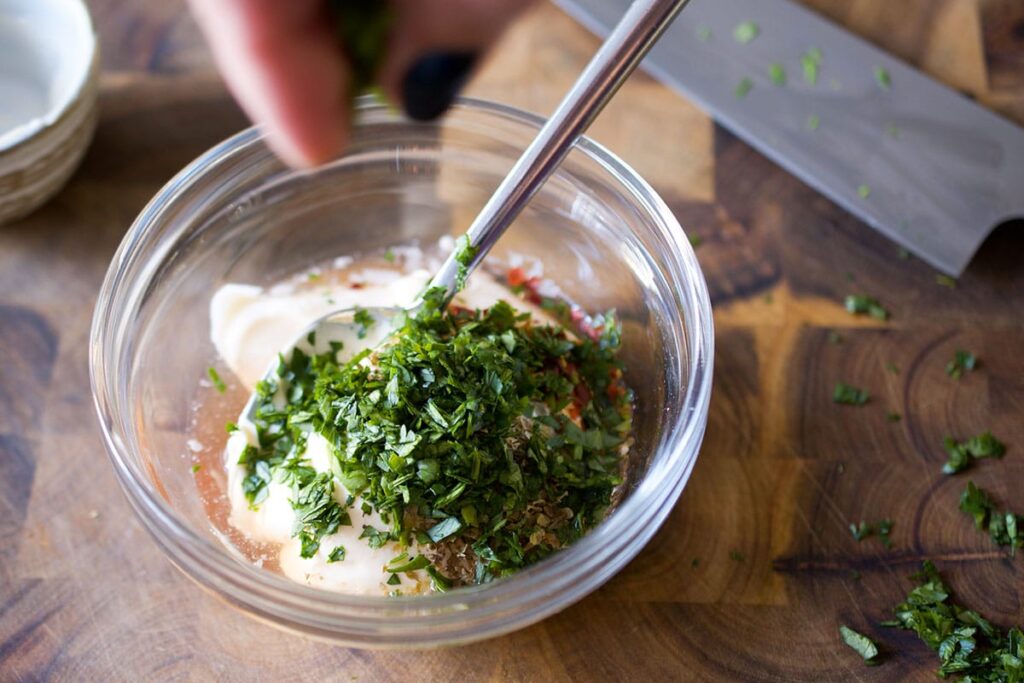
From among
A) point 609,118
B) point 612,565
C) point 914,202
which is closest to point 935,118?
point 914,202

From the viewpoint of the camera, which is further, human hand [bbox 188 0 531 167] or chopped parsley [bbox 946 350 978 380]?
chopped parsley [bbox 946 350 978 380]

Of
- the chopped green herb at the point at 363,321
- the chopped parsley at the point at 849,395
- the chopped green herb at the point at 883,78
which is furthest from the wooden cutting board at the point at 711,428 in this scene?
the chopped green herb at the point at 363,321

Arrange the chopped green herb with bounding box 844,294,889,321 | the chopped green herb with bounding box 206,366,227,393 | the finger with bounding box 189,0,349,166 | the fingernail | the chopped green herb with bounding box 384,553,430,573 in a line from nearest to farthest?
the finger with bounding box 189,0,349,166 → the fingernail → the chopped green herb with bounding box 384,553,430,573 → the chopped green herb with bounding box 206,366,227,393 → the chopped green herb with bounding box 844,294,889,321

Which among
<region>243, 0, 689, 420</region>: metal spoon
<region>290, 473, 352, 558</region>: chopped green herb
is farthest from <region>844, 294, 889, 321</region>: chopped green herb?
<region>290, 473, 352, 558</region>: chopped green herb

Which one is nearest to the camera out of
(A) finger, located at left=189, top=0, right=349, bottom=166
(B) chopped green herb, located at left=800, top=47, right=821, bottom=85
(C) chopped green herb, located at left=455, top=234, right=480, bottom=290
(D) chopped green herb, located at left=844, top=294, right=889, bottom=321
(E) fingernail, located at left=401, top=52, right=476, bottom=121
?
(A) finger, located at left=189, top=0, right=349, bottom=166

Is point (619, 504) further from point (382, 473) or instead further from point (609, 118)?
point (609, 118)

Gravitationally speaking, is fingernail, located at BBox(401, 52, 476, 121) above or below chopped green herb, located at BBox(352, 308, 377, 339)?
above

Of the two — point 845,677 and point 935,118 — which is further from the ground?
point 935,118

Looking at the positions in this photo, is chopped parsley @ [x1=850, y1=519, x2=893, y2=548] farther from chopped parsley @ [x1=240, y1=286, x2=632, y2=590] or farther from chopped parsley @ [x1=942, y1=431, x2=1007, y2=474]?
chopped parsley @ [x1=240, y1=286, x2=632, y2=590]
